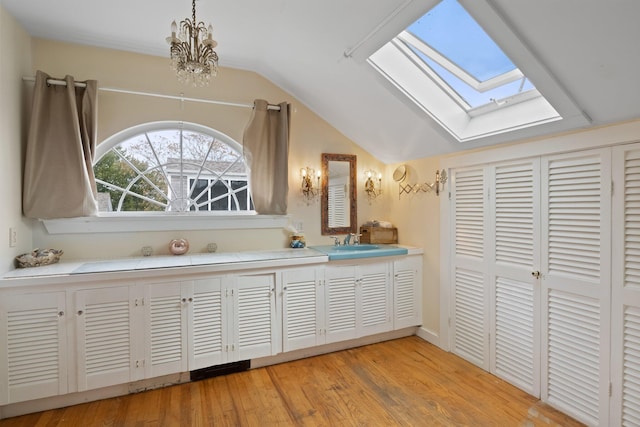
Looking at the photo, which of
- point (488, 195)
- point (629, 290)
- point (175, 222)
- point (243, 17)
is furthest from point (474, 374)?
point (243, 17)

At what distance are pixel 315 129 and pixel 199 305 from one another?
2.02 meters

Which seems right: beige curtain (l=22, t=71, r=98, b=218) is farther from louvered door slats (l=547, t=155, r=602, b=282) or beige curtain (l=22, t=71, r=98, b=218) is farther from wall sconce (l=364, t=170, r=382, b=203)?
louvered door slats (l=547, t=155, r=602, b=282)

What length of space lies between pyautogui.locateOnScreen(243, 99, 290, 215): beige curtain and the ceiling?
40 centimetres

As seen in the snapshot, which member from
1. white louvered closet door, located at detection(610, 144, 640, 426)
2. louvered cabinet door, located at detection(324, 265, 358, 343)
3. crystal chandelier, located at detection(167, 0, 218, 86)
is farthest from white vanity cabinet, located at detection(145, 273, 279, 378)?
white louvered closet door, located at detection(610, 144, 640, 426)

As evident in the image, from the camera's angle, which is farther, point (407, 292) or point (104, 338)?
point (407, 292)

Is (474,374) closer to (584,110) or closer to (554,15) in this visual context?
(584,110)

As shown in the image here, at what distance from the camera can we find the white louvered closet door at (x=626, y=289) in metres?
1.76

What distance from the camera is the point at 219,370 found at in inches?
101

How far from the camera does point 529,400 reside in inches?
86.7

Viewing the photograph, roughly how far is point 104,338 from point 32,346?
15.1 inches

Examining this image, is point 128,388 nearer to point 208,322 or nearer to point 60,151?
point 208,322

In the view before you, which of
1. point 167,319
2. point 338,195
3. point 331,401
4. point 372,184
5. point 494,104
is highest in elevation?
point 494,104

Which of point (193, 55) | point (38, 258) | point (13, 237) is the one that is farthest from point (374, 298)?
point (13, 237)

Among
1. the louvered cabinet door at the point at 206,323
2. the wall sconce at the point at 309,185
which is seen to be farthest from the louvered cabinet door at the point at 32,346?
the wall sconce at the point at 309,185
